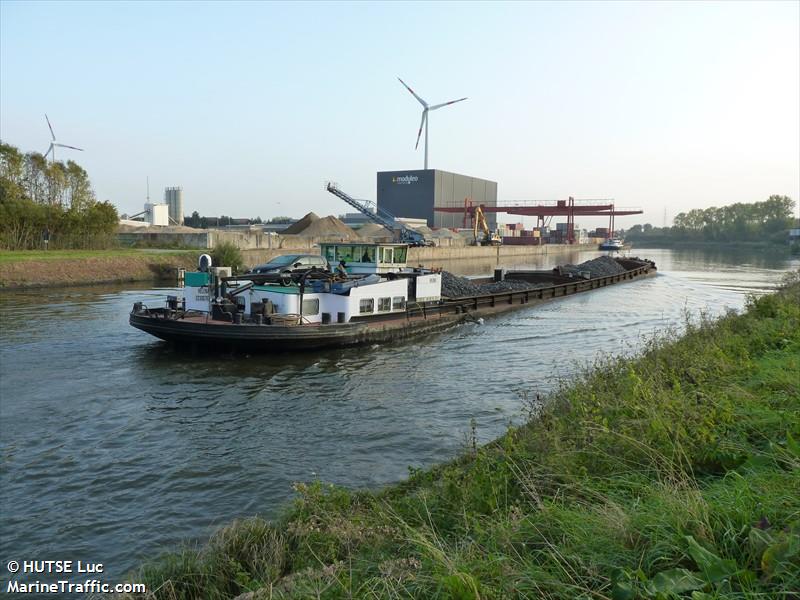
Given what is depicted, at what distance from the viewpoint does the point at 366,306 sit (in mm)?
21172

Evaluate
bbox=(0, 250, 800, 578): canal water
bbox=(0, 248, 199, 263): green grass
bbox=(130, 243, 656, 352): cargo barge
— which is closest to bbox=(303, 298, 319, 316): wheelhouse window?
bbox=(130, 243, 656, 352): cargo barge

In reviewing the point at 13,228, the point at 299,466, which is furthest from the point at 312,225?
the point at 299,466

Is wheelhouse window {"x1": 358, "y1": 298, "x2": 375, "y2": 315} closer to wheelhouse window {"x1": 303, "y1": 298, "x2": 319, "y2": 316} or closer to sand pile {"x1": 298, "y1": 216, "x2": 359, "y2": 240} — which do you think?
wheelhouse window {"x1": 303, "y1": 298, "x2": 319, "y2": 316}

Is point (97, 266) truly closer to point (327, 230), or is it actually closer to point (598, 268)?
point (327, 230)

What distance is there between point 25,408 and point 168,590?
30.9 ft

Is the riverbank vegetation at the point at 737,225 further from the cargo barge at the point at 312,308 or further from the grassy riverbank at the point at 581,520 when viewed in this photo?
the grassy riverbank at the point at 581,520

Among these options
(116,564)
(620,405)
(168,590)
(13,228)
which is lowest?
(116,564)

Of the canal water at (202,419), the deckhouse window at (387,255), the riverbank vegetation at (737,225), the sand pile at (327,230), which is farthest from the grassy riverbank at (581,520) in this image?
the riverbank vegetation at (737,225)

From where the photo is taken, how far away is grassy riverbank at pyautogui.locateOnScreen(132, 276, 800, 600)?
3.61 metres

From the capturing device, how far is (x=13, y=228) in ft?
136

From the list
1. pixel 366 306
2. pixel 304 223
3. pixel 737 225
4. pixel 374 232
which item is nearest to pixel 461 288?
pixel 366 306

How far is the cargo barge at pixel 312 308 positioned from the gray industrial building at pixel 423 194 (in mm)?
99200

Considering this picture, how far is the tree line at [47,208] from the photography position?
1630 inches

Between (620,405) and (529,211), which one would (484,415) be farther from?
(529,211)
